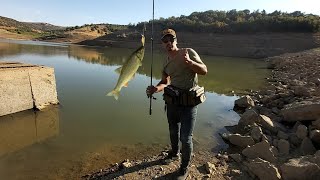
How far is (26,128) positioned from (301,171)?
6911 millimetres

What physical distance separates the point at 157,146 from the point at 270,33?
184 feet

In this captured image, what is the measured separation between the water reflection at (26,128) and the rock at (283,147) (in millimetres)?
5426

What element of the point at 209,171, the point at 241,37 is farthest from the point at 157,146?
the point at 241,37

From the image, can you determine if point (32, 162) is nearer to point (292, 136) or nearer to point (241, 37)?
point (292, 136)

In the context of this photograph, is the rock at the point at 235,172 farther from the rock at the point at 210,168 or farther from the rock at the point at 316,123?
the rock at the point at 316,123

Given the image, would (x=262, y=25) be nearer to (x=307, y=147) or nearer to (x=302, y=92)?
(x=302, y=92)

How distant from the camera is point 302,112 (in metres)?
8.34

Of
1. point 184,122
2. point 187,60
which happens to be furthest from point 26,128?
point 187,60

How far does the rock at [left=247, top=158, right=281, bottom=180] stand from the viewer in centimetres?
537

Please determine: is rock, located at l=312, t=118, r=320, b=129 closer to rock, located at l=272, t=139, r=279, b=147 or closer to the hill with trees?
rock, located at l=272, t=139, r=279, b=147

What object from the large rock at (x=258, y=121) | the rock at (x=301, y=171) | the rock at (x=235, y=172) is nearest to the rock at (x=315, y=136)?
the large rock at (x=258, y=121)

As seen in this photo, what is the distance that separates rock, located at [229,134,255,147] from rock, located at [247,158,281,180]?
1.52 m

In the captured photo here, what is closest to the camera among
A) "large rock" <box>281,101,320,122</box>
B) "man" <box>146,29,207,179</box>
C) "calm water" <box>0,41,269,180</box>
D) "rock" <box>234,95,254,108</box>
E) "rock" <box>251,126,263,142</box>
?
"man" <box>146,29,207,179</box>

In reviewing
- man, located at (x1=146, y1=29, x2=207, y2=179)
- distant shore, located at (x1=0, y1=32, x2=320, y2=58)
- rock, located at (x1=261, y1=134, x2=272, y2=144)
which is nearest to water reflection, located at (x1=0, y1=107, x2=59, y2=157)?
man, located at (x1=146, y1=29, x2=207, y2=179)
